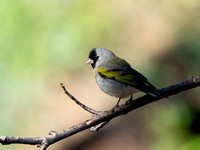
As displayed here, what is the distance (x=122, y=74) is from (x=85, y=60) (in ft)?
12.6

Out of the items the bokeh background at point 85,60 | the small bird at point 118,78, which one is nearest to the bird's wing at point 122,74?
the small bird at point 118,78

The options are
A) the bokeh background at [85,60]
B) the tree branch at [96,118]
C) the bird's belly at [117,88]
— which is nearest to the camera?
the tree branch at [96,118]

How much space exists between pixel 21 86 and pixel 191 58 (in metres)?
4.00

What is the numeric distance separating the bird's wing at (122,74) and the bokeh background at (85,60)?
201cm

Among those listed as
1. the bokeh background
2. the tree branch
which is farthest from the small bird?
the bokeh background

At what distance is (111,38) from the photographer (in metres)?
8.55

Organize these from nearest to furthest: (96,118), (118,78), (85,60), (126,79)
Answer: (96,118), (126,79), (118,78), (85,60)

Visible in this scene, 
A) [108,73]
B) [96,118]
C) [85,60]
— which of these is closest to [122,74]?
[108,73]

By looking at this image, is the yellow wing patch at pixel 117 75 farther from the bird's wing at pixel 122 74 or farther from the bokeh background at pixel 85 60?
the bokeh background at pixel 85 60

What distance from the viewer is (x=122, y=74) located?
14.4 ft

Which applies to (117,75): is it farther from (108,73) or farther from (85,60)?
(85,60)

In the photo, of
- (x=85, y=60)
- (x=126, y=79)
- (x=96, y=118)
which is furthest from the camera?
(x=85, y=60)

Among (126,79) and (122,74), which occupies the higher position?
(122,74)

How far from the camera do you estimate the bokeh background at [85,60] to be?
670cm
